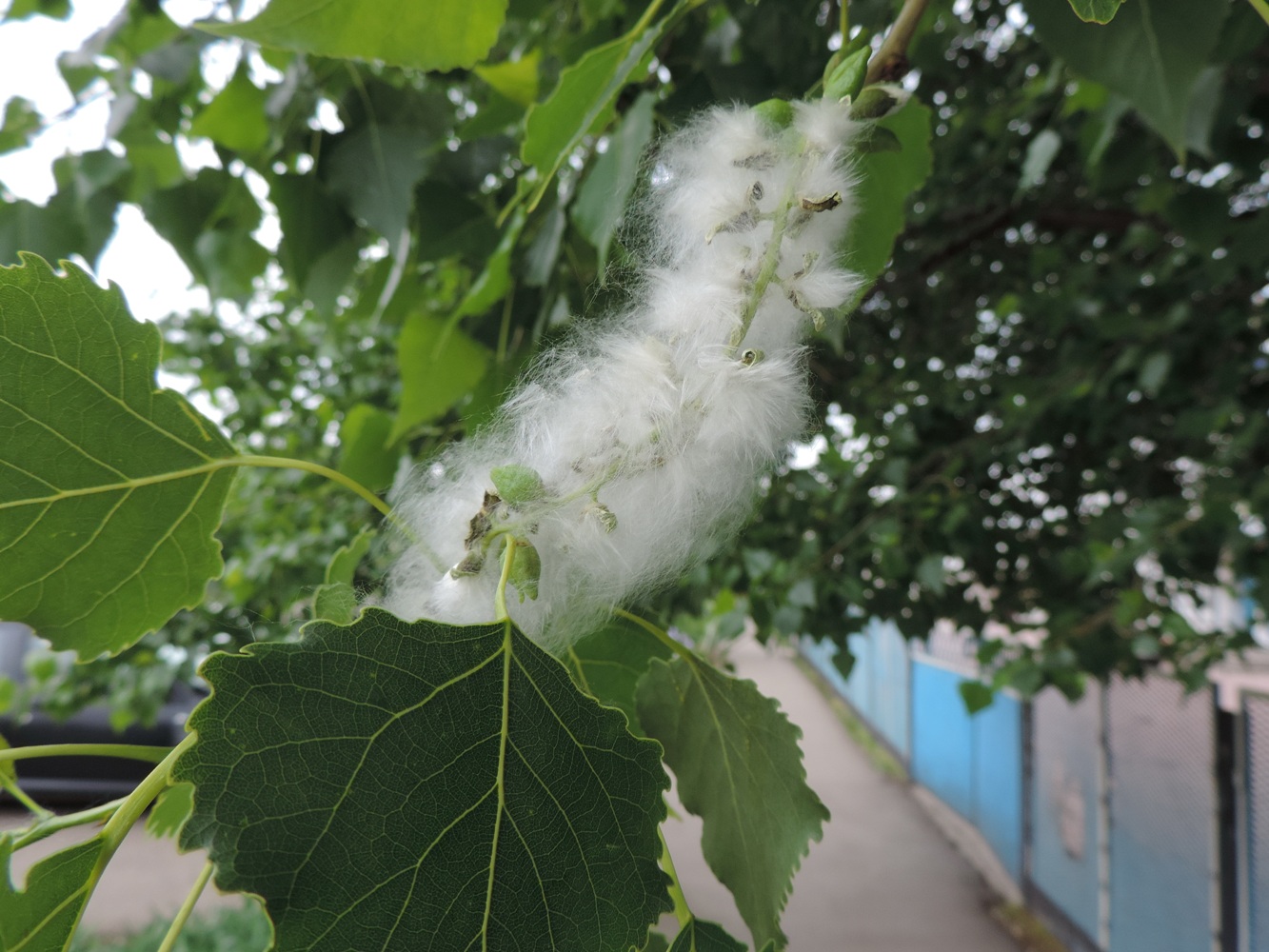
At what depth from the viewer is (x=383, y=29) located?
19.6 inches

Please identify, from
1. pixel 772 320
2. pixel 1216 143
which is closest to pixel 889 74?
pixel 772 320

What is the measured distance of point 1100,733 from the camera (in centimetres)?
340

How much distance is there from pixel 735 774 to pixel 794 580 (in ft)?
3.99

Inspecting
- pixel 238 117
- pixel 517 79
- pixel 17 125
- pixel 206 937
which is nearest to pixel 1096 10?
pixel 517 79

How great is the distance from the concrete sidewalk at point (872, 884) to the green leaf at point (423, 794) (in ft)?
9.47

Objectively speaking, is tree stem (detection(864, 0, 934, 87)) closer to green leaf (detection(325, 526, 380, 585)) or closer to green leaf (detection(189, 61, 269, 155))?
green leaf (detection(325, 526, 380, 585))

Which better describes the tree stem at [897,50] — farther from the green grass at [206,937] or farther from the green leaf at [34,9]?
the green grass at [206,937]

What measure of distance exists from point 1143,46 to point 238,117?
0.90 meters

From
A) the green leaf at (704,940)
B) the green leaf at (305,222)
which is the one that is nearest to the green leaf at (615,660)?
the green leaf at (704,940)

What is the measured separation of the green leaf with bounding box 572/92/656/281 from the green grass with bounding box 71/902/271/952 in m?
3.16

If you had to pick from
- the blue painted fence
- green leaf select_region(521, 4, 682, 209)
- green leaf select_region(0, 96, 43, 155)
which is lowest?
the blue painted fence

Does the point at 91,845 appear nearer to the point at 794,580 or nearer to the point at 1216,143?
the point at 794,580

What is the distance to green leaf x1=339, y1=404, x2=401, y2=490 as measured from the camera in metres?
0.90

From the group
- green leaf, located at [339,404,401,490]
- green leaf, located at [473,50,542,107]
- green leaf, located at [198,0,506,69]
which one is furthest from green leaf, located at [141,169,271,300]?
green leaf, located at [198,0,506,69]
